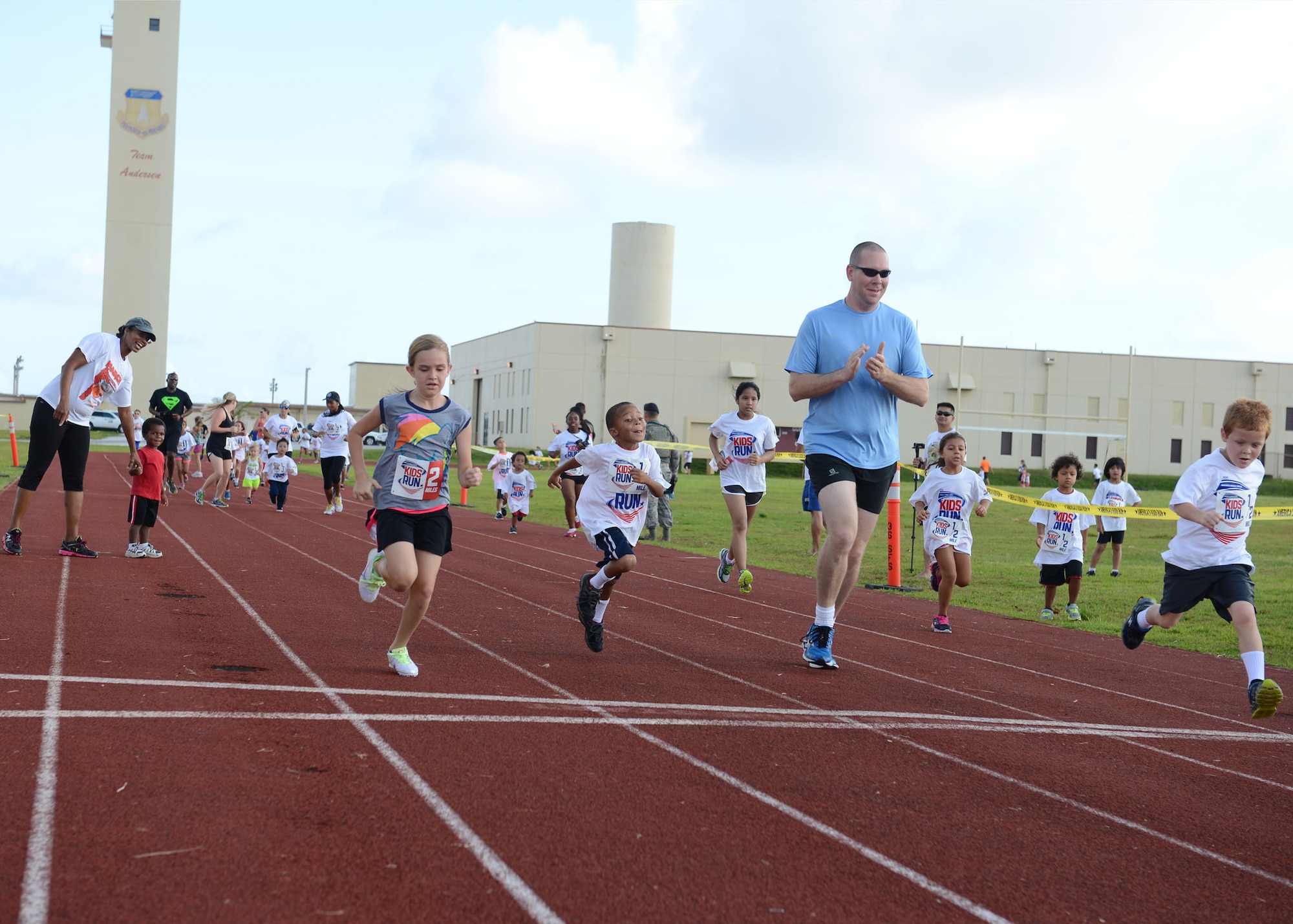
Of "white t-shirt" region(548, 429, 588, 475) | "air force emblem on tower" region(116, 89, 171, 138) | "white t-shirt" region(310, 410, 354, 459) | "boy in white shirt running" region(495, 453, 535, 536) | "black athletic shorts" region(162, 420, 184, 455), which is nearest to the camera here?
"white t-shirt" region(548, 429, 588, 475)

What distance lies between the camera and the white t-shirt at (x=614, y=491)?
25.3 ft

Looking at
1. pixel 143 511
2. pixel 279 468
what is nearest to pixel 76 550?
pixel 143 511

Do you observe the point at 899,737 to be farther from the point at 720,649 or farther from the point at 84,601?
the point at 84,601

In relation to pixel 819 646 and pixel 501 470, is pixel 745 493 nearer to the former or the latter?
pixel 819 646

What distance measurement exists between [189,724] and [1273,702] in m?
4.85

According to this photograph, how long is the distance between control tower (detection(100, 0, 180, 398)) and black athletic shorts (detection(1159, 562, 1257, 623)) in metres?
70.3

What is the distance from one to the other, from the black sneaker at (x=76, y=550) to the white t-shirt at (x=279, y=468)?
10435 mm

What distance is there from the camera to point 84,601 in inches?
315

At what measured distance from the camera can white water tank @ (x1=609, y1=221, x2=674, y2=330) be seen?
78.4 metres

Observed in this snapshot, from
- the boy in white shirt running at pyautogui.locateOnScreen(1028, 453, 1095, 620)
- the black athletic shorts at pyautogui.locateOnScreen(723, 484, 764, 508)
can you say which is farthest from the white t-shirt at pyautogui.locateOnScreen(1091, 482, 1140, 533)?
the black athletic shorts at pyautogui.locateOnScreen(723, 484, 764, 508)

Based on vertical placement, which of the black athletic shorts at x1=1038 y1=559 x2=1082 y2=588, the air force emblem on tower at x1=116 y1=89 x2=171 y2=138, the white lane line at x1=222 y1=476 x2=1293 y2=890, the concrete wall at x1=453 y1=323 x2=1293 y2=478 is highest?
the air force emblem on tower at x1=116 y1=89 x2=171 y2=138

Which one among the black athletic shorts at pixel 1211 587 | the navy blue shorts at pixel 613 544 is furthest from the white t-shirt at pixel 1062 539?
the navy blue shorts at pixel 613 544

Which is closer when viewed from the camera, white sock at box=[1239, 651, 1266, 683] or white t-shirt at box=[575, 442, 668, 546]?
white sock at box=[1239, 651, 1266, 683]

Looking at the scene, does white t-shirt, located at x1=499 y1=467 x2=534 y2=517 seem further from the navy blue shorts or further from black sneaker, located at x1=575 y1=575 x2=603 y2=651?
black sneaker, located at x1=575 y1=575 x2=603 y2=651
